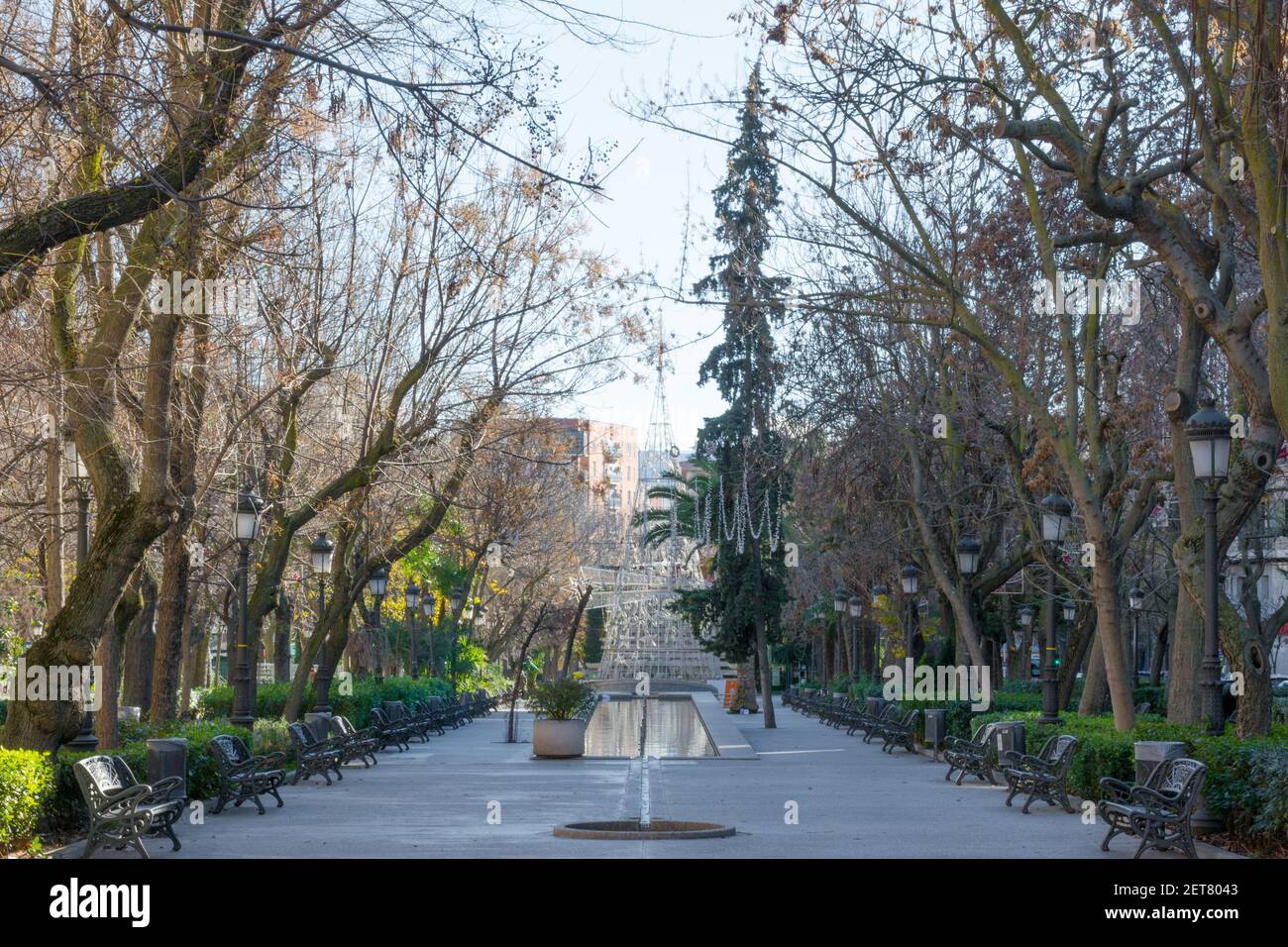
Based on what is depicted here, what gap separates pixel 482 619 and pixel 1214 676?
51.3 metres

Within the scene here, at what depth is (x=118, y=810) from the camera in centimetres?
1293

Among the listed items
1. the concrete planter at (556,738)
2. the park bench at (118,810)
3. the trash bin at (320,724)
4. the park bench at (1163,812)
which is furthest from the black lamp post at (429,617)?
the park bench at (1163,812)

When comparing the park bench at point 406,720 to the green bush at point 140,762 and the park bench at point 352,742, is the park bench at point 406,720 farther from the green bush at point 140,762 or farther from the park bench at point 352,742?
the green bush at point 140,762

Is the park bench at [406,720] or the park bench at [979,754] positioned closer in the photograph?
the park bench at [979,754]

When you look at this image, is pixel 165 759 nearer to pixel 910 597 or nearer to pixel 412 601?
pixel 910 597

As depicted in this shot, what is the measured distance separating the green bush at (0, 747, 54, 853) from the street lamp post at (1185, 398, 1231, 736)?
446 inches

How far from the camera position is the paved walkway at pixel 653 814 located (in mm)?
13219

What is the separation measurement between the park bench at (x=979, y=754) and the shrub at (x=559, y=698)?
806 cm

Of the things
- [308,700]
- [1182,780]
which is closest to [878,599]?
[308,700]

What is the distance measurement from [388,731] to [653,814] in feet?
48.3

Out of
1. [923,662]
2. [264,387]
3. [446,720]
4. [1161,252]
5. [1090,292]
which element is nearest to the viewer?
[1161,252]

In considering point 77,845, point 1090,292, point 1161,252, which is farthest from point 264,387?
point 1161,252

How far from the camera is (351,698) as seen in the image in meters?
32.5

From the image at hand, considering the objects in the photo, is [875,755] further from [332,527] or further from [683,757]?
[332,527]
